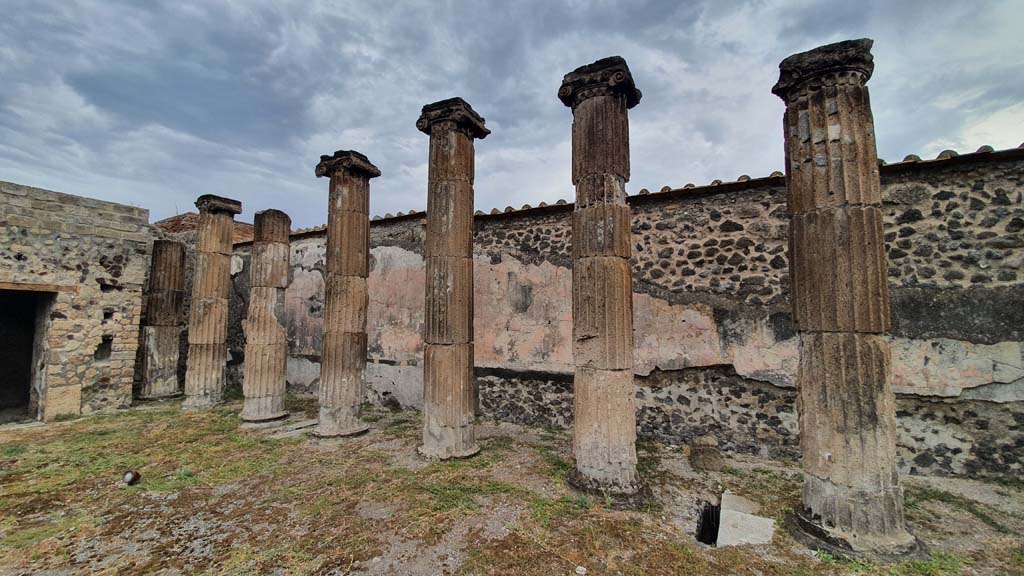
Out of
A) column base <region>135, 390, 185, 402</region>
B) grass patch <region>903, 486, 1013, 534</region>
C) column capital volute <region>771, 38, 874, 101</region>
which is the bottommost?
grass patch <region>903, 486, 1013, 534</region>

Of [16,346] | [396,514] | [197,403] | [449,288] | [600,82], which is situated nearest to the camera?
[396,514]

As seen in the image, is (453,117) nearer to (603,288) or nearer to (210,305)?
(603,288)

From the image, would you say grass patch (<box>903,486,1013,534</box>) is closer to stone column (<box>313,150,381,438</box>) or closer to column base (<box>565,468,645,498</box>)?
column base (<box>565,468,645,498</box>)

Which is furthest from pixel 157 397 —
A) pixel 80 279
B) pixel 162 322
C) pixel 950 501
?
pixel 950 501

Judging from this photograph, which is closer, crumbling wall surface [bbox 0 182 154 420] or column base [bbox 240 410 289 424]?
column base [bbox 240 410 289 424]

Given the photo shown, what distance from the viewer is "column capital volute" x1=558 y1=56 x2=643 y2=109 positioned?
15.9ft

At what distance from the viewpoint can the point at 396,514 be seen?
419cm

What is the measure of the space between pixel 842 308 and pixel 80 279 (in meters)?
11.8

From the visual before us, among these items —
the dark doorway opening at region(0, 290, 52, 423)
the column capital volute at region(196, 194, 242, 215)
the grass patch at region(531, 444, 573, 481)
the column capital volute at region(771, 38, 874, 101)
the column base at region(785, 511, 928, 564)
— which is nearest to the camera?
the column base at region(785, 511, 928, 564)

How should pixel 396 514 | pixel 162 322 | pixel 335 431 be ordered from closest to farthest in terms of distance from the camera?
1. pixel 396 514
2. pixel 335 431
3. pixel 162 322

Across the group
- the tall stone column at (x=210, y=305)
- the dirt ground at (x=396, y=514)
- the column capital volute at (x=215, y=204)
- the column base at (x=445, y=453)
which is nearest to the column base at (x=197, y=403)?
the tall stone column at (x=210, y=305)

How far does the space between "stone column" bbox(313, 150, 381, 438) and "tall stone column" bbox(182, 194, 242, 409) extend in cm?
349

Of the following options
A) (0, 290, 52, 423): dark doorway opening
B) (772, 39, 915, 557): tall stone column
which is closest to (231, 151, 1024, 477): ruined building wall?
(772, 39, 915, 557): tall stone column

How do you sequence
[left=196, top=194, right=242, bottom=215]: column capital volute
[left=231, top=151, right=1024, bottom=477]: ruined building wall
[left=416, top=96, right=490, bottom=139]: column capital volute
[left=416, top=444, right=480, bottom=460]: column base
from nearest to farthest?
[left=231, top=151, right=1024, bottom=477]: ruined building wall, [left=416, top=444, right=480, bottom=460]: column base, [left=416, top=96, right=490, bottom=139]: column capital volute, [left=196, top=194, right=242, bottom=215]: column capital volute
